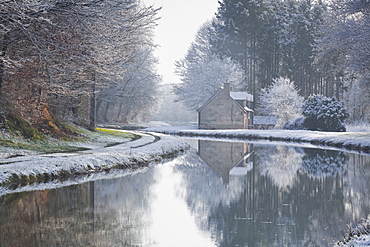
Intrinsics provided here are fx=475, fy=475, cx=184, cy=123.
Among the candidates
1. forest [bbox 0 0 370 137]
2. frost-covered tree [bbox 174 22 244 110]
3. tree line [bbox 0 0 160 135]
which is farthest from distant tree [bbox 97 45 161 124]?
tree line [bbox 0 0 160 135]

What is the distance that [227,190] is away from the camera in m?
14.4

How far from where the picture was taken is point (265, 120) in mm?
66125

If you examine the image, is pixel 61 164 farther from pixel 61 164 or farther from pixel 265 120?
pixel 265 120

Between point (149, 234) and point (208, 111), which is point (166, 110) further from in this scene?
point (149, 234)

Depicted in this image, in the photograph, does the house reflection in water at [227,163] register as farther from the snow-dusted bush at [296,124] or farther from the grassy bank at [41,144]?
the snow-dusted bush at [296,124]

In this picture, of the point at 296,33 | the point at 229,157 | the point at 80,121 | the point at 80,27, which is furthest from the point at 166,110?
the point at 80,27

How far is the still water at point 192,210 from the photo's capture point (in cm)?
845

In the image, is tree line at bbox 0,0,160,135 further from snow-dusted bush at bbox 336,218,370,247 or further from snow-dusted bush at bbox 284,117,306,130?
snow-dusted bush at bbox 284,117,306,130

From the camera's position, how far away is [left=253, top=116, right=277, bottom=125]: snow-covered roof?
64881 mm

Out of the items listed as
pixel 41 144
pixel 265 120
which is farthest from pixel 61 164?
pixel 265 120

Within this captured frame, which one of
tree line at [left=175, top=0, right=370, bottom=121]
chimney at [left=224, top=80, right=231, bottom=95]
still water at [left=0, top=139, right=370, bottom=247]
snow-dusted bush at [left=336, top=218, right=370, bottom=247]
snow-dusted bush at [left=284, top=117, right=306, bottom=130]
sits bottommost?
still water at [left=0, top=139, right=370, bottom=247]

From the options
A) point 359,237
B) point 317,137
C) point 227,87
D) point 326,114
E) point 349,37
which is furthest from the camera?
point 227,87

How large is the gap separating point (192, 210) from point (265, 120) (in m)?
56.1

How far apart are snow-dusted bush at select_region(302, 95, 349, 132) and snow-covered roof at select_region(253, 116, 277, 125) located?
11346mm
